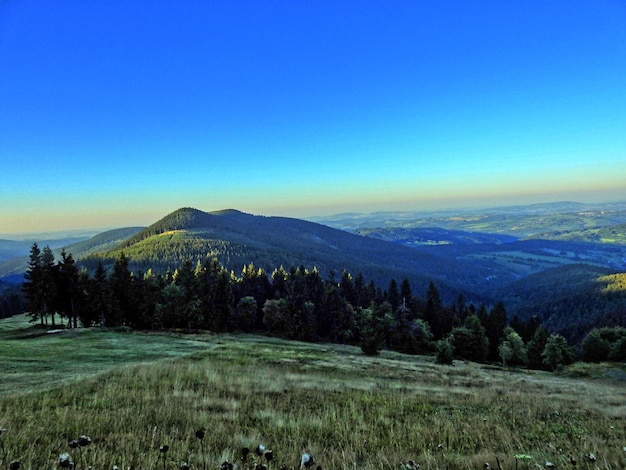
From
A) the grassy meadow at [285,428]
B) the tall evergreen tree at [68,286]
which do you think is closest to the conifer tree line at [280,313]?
the tall evergreen tree at [68,286]

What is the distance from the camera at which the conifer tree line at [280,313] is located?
64.6 meters

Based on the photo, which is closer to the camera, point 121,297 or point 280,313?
point 121,297

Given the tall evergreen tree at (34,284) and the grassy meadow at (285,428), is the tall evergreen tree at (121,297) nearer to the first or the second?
the tall evergreen tree at (34,284)

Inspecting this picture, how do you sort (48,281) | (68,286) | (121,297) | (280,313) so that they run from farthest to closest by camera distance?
(280,313), (121,297), (68,286), (48,281)

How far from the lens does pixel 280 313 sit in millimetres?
84750

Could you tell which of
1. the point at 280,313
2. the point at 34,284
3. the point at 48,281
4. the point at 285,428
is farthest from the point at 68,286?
the point at 285,428

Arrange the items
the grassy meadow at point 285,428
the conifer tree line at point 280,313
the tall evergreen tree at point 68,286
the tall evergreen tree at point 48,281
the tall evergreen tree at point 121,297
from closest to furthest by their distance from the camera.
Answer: the grassy meadow at point 285,428 < the tall evergreen tree at point 48,281 < the tall evergreen tree at point 68,286 < the conifer tree line at point 280,313 < the tall evergreen tree at point 121,297

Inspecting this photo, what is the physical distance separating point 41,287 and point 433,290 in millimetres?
88648

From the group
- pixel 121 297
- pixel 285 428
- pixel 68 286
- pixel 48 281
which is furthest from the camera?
pixel 121 297

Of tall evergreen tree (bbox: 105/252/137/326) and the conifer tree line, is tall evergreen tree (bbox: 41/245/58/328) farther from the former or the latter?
tall evergreen tree (bbox: 105/252/137/326)

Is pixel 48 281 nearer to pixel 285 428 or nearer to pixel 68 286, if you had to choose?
pixel 68 286

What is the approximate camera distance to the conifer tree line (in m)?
64.6

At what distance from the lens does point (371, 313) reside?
285ft

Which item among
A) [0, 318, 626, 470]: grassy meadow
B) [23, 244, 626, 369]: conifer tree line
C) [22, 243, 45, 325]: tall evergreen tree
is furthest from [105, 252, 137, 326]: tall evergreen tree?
[0, 318, 626, 470]: grassy meadow
